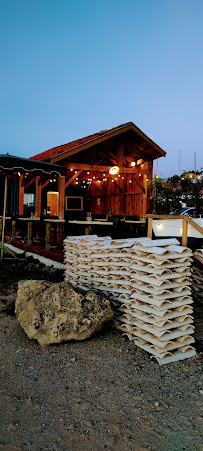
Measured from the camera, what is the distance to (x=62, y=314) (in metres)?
4.66

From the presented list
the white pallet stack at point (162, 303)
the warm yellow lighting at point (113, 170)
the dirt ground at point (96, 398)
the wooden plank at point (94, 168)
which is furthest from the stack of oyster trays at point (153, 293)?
the warm yellow lighting at point (113, 170)

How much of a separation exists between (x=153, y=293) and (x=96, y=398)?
1.59 m

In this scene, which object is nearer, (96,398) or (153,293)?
(96,398)

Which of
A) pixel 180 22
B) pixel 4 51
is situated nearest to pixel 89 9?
pixel 180 22

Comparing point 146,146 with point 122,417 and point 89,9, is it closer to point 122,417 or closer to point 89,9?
point 122,417

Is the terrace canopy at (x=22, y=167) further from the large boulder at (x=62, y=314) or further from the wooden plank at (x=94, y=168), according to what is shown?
the large boulder at (x=62, y=314)

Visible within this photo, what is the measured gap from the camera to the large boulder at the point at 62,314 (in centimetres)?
461

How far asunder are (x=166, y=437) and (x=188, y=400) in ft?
2.33

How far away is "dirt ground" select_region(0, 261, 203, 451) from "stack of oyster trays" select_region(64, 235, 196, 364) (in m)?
0.21

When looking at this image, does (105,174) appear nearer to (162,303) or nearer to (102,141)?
(102,141)

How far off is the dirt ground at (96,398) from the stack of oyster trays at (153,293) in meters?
0.21

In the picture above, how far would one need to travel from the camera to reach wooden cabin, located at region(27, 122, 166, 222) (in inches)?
550

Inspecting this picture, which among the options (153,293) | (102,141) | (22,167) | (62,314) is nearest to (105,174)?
(102,141)

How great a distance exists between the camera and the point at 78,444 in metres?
2.66
